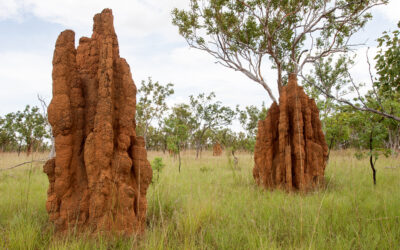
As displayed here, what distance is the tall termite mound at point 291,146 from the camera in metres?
6.62

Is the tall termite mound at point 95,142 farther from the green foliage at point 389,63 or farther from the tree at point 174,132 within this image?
the tree at point 174,132

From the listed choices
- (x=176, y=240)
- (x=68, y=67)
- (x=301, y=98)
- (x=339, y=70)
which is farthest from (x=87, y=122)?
(x=339, y=70)

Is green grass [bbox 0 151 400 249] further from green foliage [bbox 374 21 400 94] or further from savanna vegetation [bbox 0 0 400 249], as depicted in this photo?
green foliage [bbox 374 21 400 94]

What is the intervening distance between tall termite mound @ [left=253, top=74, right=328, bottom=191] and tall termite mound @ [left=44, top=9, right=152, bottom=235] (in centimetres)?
424

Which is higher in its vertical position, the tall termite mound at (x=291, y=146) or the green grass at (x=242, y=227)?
the tall termite mound at (x=291, y=146)

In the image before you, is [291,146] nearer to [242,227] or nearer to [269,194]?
[269,194]

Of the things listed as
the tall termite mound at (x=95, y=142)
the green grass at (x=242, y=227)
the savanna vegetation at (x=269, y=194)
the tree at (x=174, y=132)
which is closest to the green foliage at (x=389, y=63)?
the savanna vegetation at (x=269, y=194)

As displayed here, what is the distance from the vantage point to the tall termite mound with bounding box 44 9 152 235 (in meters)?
3.61

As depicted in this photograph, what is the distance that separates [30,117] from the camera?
1035 inches

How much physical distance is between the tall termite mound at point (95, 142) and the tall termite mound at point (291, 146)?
4242 millimetres

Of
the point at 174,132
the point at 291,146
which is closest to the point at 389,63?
the point at 291,146

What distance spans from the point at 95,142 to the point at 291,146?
537 cm

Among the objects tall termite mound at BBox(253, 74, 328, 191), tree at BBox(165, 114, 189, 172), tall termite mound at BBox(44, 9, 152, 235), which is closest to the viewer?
tall termite mound at BBox(44, 9, 152, 235)

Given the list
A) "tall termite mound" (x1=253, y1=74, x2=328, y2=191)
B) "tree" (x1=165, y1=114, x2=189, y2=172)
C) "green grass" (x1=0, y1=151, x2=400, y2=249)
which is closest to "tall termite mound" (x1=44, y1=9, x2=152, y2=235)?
"green grass" (x1=0, y1=151, x2=400, y2=249)
